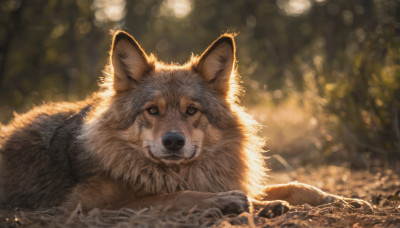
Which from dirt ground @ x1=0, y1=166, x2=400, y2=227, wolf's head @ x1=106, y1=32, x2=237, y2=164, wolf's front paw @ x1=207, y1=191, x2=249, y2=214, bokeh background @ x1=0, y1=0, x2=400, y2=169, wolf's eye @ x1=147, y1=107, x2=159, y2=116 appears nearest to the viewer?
dirt ground @ x1=0, y1=166, x2=400, y2=227

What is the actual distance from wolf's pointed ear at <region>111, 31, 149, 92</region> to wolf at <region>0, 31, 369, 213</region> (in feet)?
0.03

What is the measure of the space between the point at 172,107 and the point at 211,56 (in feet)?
2.45

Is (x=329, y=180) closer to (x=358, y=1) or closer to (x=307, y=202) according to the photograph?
(x=307, y=202)

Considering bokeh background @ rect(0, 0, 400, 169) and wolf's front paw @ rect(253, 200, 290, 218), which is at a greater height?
bokeh background @ rect(0, 0, 400, 169)

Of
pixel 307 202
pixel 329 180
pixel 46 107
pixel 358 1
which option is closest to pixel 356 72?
pixel 329 180

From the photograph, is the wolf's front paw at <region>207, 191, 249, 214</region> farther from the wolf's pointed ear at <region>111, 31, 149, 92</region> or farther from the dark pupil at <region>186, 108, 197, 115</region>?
the wolf's pointed ear at <region>111, 31, 149, 92</region>

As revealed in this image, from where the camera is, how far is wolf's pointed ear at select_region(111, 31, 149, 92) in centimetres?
379

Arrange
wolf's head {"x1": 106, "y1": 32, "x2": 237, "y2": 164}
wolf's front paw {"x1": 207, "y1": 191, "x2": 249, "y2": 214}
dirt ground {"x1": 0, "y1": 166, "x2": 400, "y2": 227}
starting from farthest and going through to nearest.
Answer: wolf's head {"x1": 106, "y1": 32, "x2": 237, "y2": 164} < wolf's front paw {"x1": 207, "y1": 191, "x2": 249, "y2": 214} < dirt ground {"x1": 0, "y1": 166, "x2": 400, "y2": 227}

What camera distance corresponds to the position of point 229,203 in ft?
10.1

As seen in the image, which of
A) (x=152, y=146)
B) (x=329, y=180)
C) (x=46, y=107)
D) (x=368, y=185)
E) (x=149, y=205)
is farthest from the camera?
(x=329, y=180)

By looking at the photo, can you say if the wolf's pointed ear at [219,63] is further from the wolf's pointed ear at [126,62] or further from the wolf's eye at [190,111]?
the wolf's pointed ear at [126,62]

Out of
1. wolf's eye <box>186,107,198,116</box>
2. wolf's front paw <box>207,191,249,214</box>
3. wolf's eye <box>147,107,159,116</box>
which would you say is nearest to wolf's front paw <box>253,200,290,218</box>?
wolf's front paw <box>207,191,249,214</box>

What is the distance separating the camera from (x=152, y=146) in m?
3.54

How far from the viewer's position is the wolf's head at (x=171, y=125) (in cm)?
360
